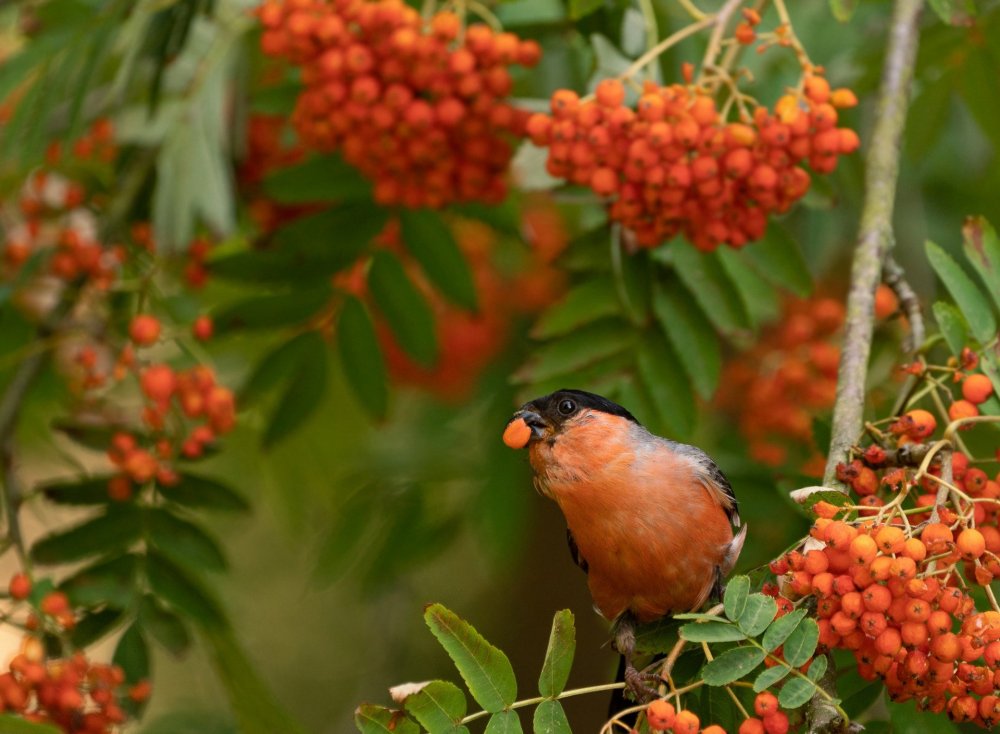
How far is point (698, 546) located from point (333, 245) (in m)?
1.99

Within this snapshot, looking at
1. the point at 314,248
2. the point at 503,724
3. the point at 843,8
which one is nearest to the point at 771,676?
the point at 503,724

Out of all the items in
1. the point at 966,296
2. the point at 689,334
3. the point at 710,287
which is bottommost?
the point at 689,334

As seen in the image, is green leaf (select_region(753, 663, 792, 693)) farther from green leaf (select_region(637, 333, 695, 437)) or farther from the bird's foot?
green leaf (select_region(637, 333, 695, 437))

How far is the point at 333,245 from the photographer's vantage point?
455 centimetres

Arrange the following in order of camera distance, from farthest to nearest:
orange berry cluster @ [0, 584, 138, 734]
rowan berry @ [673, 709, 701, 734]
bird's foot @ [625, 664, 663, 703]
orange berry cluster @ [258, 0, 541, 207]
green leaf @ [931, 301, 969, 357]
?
1. orange berry cluster @ [258, 0, 541, 207]
2. orange berry cluster @ [0, 584, 138, 734]
3. green leaf @ [931, 301, 969, 357]
4. bird's foot @ [625, 664, 663, 703]
5. rowan berry @ [673, 709, 701, 734]

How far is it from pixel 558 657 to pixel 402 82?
5.78 ft

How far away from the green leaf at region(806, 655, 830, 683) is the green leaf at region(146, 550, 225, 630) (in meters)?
1.99

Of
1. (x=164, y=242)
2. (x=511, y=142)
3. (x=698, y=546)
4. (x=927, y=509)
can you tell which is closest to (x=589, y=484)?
(x=698, y=546)

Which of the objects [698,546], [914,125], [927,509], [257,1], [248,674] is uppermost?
[257,1]

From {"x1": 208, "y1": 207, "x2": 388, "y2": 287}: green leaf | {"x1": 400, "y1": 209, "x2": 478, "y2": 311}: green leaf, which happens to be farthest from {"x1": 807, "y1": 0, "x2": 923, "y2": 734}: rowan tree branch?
{"x1": 208, "y1": 207, "x2": 388, "y2": 287}: green leaf

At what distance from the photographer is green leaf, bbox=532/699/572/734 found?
8.37 ft

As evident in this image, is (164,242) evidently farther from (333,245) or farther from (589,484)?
(589,484)

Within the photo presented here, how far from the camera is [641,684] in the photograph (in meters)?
2.78

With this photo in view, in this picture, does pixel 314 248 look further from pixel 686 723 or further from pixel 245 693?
pixel 686 723
